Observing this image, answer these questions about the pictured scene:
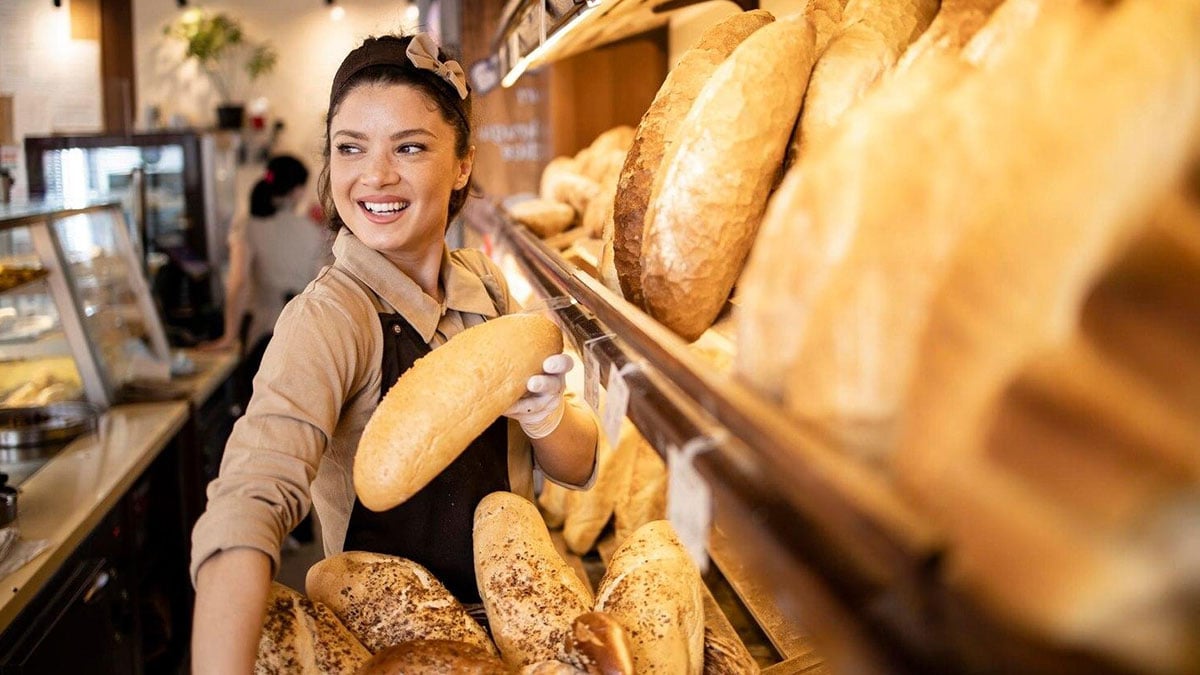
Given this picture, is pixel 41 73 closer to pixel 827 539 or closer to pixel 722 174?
pixel 722 174

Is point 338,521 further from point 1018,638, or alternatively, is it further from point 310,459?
point 1018,638

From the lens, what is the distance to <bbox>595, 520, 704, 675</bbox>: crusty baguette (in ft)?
3.60

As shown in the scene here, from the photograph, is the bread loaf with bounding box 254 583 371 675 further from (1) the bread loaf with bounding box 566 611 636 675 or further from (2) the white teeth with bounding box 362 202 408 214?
(2) the white teeth with bounding box 362 202 408 214

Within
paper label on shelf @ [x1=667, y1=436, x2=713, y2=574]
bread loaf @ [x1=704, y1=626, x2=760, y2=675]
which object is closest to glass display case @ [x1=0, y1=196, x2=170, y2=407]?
bread loaf @ [x1=704, y1=626, x2=760, y2=675]

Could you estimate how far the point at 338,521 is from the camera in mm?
1471

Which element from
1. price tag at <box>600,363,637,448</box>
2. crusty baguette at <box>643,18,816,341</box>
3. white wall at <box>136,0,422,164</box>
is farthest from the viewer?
white wall at <box>136,0,422,164</box>

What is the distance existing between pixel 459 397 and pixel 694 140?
15.8 inches

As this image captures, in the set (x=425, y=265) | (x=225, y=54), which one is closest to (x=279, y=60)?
(x=225, y=54)

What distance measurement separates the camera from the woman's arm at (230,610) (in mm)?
1022

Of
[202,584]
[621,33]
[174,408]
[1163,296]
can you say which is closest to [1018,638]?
[1163,296]

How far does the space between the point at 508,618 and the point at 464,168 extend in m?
0.84

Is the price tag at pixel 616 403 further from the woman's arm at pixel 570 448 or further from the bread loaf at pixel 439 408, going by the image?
the woman's arm at pixel 570 448

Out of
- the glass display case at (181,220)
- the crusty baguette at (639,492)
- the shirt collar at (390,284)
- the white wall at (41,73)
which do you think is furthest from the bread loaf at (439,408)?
the glass display case at (181,220)

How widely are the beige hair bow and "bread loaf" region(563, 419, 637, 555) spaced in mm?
936
